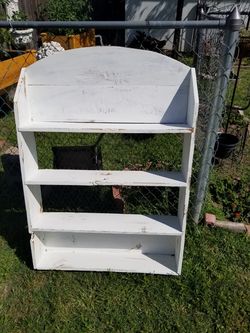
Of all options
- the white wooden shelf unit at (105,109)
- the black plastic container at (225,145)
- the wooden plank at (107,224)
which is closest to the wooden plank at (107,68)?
the white wooden shelf unit at (105,109)

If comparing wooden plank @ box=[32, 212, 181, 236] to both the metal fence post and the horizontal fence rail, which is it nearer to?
the metal fence post

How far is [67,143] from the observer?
4598 millimetres

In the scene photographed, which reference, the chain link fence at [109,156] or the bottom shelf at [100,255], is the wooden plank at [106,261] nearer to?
the bottom shelf at [100,255]

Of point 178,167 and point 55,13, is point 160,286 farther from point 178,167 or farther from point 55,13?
point 55,13

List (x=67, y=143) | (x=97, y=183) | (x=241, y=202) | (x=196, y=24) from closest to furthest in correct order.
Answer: (x=196, y=24)
(x=97, y=183)
(x=241, y=202)
(x=67, y=143)

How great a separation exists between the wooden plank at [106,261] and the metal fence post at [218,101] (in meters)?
0.60

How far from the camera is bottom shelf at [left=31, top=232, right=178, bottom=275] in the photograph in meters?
2.83

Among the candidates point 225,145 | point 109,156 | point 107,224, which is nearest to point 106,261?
point 107,224

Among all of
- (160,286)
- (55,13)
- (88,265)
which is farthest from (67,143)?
(55,13)

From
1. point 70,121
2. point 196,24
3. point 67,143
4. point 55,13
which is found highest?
point 196,24

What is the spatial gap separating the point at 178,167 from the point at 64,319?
195 cm

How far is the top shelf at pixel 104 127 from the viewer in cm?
226

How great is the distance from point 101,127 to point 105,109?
14cm

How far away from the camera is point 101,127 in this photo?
228 centimetres
